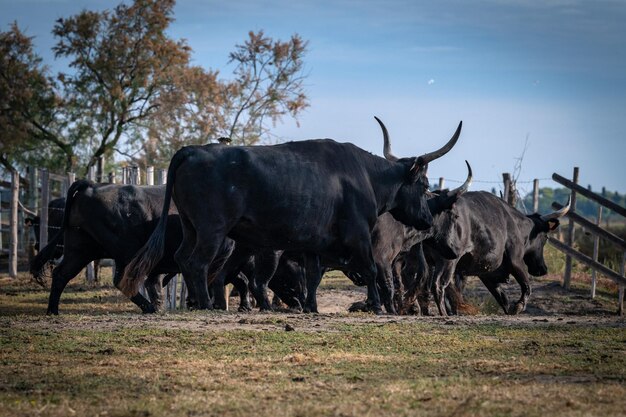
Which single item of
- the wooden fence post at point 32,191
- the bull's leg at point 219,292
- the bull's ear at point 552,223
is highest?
the wooden fence post at point 32,191

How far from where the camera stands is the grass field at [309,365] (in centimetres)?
763

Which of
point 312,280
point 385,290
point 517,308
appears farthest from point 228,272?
point 517,308

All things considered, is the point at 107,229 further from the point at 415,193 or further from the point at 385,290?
the point at 415,193

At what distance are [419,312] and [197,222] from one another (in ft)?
16.9

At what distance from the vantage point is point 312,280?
15.0 m

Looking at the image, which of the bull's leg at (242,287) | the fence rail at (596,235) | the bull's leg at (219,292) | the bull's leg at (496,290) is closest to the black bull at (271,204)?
the bull's leg at (219,292)

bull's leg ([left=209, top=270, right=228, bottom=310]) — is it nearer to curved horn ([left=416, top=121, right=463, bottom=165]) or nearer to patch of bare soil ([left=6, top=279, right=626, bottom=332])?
patch of bare soil ([left=6, top=279, right=626, bottom=332])

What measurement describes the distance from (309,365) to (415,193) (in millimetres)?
6753

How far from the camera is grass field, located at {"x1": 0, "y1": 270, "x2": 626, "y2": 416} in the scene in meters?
7.63

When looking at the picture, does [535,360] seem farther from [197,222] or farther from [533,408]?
[197,222]

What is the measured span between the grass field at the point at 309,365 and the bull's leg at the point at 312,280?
46.0 inches

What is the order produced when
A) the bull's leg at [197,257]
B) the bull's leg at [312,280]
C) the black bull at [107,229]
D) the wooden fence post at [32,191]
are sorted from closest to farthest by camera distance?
1. the bull's leg at [197,257]
2. the bull's leg at [312,280]
3. the black bull at [107,229]
4. the wooden fence post at [32,191]

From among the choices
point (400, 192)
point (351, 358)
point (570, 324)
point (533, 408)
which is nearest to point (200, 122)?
point (400, 192)

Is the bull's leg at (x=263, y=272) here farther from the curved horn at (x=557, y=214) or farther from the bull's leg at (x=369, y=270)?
the curved horn at (x=557, y=214)
